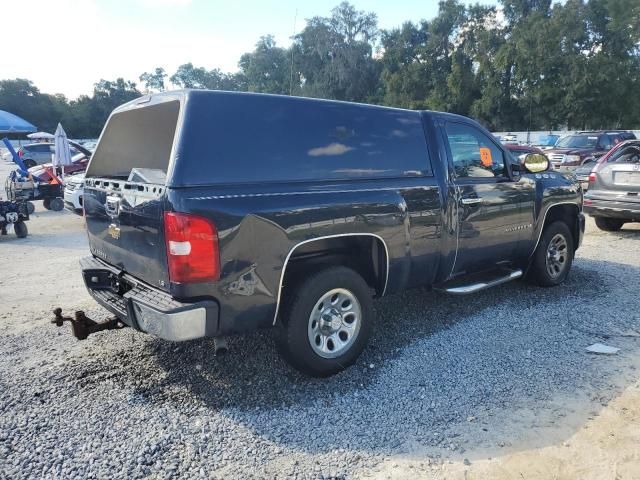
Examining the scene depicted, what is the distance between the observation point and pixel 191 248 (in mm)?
2836

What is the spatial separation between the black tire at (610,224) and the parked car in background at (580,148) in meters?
7.24

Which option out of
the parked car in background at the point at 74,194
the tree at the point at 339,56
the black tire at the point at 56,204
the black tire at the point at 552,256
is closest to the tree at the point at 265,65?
the tree at the point at 339,56

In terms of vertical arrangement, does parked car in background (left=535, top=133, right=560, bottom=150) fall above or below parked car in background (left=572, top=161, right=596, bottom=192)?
above

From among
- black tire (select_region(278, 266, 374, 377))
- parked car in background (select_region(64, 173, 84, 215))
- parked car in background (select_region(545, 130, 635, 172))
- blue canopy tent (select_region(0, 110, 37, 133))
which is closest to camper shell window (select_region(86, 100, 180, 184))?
black tire (select_region(278, 266, 374, 377))

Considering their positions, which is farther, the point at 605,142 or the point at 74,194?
the point at 605,142

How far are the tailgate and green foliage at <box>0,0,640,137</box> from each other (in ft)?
71.2

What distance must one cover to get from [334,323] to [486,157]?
2.44 m

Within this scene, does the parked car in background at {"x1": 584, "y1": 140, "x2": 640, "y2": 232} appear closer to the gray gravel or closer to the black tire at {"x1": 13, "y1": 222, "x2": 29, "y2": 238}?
the gray gravel

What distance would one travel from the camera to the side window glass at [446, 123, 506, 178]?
4488 mm

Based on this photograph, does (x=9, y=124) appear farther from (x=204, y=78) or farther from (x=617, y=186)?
(x=204, y=78)

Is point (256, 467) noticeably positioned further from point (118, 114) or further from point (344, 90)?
point (344, 90)

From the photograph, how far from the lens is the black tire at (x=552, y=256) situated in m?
5.49

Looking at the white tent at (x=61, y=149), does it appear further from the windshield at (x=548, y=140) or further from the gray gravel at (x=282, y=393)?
the windshield at (x=548, y=140)

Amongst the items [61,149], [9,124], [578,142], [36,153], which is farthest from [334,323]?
[36,153]
